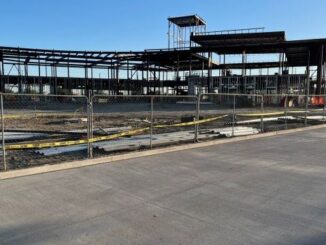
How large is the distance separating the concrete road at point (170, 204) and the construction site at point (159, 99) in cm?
184

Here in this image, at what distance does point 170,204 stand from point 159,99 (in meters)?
48.4

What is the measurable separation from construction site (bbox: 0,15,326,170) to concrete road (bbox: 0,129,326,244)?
1.84 metres

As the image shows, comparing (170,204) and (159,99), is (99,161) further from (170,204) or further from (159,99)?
(159,99)

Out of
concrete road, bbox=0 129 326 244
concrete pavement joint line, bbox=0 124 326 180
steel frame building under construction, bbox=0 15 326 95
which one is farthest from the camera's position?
steel frame building under construction, bbox=0 15 326 95

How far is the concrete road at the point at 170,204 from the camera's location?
15.2 feet

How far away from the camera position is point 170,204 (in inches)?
231

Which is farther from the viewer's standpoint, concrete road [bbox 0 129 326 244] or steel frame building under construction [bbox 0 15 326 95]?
steel frame building under construction [bbox 0 15 326 95]

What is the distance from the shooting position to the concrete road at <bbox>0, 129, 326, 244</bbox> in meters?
4.63

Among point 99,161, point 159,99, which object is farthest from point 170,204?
point 159,99

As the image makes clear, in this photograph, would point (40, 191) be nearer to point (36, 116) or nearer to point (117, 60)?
point (36, 116)

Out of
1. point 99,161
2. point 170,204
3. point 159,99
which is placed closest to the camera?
point 170,204

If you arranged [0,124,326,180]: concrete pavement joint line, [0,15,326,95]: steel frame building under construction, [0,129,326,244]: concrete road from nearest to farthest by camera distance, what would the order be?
1. [0,129,326,244]: concrete road
2. [0,124,326,180]: concrete pavement joint line
3. [0,15,326,95]: steel frame building under construction

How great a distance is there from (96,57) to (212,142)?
44517 mm

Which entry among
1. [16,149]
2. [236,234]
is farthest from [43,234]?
[16,149]
